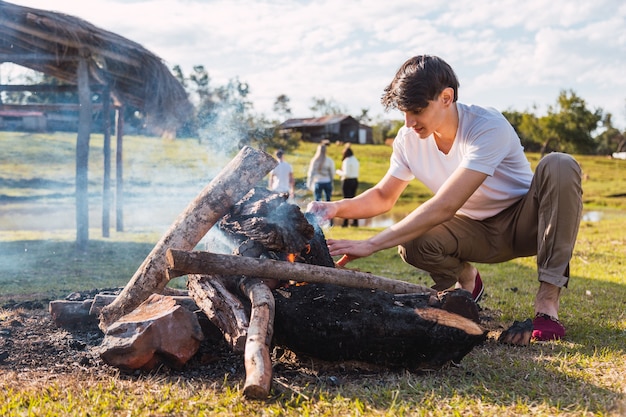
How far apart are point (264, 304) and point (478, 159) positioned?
149cm

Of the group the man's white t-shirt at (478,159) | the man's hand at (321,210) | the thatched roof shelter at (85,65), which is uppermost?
the thatched roof shelter at (85,65)

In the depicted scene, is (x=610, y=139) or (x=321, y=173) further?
(x=610, y=139)

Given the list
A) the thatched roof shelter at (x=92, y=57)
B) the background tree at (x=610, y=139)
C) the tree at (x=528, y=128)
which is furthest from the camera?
the background tree at (x=610, y=139)

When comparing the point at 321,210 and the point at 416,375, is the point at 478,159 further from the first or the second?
the point at 416,375

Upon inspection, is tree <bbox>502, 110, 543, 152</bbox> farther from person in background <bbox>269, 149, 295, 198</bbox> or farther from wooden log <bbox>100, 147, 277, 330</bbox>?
wooden log <bbox>100, 147, 277, 330</bbox>

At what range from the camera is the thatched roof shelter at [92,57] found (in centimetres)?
799

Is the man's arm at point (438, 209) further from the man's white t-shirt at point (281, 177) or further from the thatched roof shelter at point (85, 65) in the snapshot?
the man's white t-shirt at point (281, 177)

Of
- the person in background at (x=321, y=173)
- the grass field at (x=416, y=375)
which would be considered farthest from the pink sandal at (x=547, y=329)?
the person in background at (x=321, y=173)

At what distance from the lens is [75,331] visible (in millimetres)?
3686

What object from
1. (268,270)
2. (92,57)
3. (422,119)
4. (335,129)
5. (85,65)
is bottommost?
(268,270)

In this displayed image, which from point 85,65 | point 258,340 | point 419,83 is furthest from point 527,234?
point 85,65

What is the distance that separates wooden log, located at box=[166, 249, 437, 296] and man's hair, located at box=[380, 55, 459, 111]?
98cm

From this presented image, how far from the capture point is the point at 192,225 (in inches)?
132

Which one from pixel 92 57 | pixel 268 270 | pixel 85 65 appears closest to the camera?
pixel 268 270
